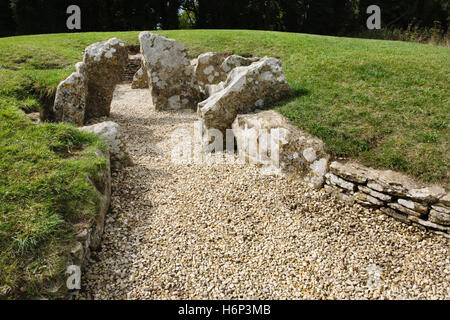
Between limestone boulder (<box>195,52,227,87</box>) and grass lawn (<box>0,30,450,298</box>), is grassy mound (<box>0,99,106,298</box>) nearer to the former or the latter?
grass lawn (<box>0,30,450,298</box>)

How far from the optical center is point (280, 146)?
20.0 ft

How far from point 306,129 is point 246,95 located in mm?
1878

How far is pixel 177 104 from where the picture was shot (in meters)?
10.6

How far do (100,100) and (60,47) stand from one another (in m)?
8.12

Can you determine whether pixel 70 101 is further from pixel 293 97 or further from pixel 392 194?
pixel 392 194

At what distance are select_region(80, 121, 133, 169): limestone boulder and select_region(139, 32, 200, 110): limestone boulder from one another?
433 centimetres

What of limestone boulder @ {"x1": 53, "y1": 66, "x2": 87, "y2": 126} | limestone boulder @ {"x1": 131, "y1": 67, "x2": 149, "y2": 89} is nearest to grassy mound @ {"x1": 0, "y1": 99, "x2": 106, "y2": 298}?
limestone boulder @ {"x1": 53, "y1": 66, "x2": 87, "y2": 126}

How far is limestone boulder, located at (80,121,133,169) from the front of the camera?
615 centimetres

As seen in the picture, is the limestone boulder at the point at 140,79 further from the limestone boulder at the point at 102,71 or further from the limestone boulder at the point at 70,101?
the limestone boulder at the point at 70,101

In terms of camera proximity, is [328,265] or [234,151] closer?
[328,265]

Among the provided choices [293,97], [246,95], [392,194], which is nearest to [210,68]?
[246,95]

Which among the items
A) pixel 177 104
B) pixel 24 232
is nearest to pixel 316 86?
pixel 177 104

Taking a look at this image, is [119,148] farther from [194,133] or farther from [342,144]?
[342,144]
